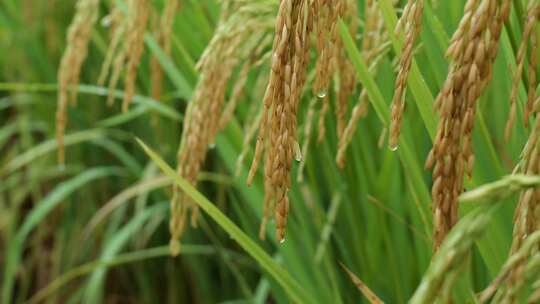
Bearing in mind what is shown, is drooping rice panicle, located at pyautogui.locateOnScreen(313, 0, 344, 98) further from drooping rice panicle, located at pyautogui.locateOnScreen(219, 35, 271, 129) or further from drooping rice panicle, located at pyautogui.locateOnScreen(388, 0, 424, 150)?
drooping rice panicle, located at pyautogui.locateOnScreen(219, 35, 271, 129)

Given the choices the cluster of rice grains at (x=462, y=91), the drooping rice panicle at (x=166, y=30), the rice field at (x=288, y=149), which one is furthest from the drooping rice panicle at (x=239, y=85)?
the cluster of rice grains at (x=462, y=91)

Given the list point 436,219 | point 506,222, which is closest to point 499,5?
point 436,219

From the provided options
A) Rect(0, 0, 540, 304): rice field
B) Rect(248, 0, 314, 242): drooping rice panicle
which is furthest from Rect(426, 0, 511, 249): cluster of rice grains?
Rect(248, 0, 314, 242): drooping rice panicle

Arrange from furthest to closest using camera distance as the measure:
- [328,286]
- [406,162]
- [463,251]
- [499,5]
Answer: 1. [328,286]
2. [406,162]
3. [499,5]
4. [463,251]

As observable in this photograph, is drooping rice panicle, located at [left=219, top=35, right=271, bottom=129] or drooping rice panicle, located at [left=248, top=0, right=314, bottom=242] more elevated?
drooping rice panicle, located at [left=248, top=0, right=314, bottom=242]

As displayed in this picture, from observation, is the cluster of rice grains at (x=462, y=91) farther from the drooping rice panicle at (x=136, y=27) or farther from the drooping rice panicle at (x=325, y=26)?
the drooping rice panicle at (x=136, y=27)

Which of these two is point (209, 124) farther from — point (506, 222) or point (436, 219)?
point (436, 219)

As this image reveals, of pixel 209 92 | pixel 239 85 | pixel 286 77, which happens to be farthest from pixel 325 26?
pixel 239 85

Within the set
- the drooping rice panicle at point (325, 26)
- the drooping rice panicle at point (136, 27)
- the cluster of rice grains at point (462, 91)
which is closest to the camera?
the cluster of rice grains at point (462, 91)
